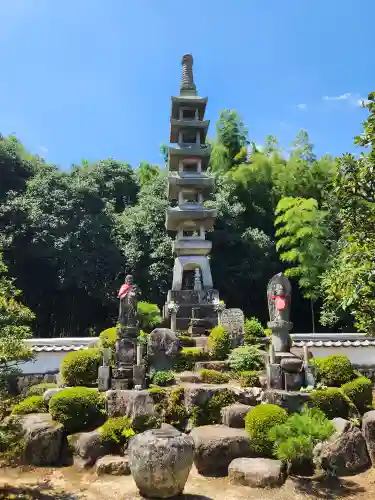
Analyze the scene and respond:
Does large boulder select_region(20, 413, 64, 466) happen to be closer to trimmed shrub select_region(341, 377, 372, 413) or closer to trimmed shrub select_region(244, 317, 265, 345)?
trimmed shrub select_region(341, 377, 372, 413)

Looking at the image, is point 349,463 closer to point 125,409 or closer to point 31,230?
point 125,409

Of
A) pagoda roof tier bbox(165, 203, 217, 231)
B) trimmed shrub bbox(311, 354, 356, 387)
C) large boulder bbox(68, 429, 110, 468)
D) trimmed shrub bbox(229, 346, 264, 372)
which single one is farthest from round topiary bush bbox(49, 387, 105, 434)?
pagoda roof tier bbox(165, 203, 217, 231)

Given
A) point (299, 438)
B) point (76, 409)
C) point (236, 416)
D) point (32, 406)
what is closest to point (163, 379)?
point (76, 409)

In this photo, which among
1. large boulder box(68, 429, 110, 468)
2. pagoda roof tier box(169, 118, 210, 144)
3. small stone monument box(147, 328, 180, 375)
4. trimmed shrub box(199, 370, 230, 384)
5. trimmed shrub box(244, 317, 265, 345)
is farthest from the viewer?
pagoda roof tier box(169, 118, 210, 144)

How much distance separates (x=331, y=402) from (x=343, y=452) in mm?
1760

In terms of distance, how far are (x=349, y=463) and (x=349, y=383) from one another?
3051 mm

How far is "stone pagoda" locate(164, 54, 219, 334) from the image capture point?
17.5 metres

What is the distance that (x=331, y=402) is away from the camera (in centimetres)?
937

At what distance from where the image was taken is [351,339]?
48.9ft

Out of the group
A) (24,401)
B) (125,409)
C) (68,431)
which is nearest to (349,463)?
(125,409)

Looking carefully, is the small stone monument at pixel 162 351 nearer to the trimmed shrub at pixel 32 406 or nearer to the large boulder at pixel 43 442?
the trimmed shrub at pixel 32 406

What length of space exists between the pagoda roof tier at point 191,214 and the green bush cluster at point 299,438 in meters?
12.8

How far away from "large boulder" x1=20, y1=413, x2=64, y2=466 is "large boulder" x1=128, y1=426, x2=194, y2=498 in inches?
110

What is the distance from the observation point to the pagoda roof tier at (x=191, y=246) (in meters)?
19.2
